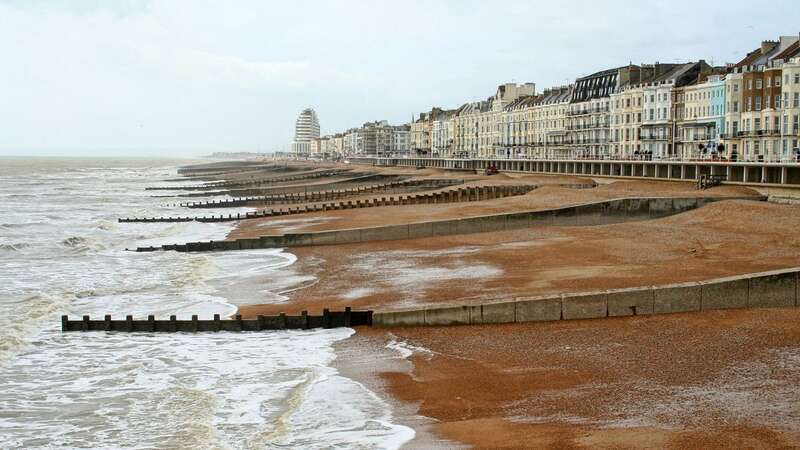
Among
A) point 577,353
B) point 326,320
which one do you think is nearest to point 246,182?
point 326,320

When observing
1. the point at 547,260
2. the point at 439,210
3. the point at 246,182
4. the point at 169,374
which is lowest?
the point at 246,182

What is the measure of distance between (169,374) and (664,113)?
8603 cm

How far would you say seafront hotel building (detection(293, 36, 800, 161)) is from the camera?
2677 inches

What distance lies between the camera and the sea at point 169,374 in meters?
12.6

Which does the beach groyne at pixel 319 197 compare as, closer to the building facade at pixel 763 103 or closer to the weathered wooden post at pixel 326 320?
the building facade at pixel 763 103

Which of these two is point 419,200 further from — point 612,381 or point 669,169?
point 612,381

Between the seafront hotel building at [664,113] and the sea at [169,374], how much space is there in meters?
42.1

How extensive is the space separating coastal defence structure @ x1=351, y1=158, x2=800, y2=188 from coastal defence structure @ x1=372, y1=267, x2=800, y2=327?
28.9 meters

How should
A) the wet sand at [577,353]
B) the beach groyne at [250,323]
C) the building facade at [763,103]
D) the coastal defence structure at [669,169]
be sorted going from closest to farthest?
the wet sand at [577,353] → the beach groyne at [250,323] → the coastal defence structure at [669,169] → the building facade at [763,103]

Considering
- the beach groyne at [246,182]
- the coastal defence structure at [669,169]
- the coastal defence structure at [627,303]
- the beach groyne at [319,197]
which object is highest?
the coastal defence structure at [669,169]

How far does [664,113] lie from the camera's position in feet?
310

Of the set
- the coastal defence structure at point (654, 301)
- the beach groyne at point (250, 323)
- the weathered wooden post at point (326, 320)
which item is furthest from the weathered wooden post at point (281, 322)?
the coastal defence structure at point (654, 301)

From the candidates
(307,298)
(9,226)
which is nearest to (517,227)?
(307,298)

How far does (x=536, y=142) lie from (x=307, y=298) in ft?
379
